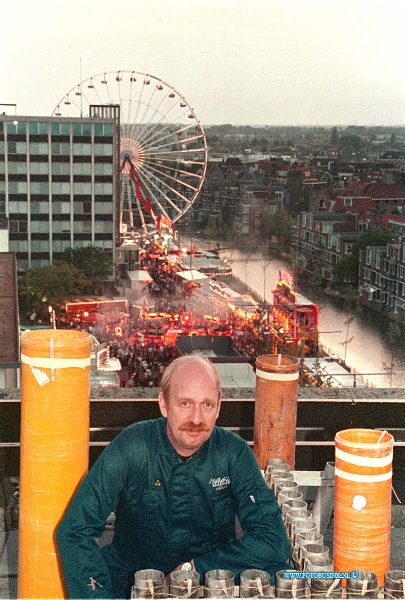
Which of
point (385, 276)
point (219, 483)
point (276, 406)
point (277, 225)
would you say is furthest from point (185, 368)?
point (277, 225)

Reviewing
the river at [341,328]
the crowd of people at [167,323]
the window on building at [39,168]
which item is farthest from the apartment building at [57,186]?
the river at [341,328]

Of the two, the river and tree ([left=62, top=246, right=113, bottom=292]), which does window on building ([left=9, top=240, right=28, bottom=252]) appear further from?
the river

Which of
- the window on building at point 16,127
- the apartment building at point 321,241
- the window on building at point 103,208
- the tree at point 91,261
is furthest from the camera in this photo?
the apartment building at point 321,241

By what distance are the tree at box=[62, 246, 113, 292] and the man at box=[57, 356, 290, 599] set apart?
11.7 metres

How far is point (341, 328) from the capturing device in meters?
13.1

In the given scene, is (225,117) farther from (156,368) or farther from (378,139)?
(156,368)

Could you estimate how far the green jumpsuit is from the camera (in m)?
1.40

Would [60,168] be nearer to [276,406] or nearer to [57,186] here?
[57,186]

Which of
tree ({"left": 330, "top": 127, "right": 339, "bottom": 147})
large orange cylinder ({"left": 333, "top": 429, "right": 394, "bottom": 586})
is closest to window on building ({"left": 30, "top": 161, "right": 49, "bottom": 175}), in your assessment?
tree ({"left": 330, "top": 127, "right": 339, "bottom": 147})

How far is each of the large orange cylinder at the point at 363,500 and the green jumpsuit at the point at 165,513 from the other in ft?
0.41

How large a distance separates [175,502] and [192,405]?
6.1 inches

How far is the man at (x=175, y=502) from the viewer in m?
1.40

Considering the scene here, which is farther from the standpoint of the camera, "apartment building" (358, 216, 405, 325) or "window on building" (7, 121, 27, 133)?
"window on building" (7, 121, 27, 133)

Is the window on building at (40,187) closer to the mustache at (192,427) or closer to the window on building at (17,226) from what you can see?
the window on building at (17,226)
